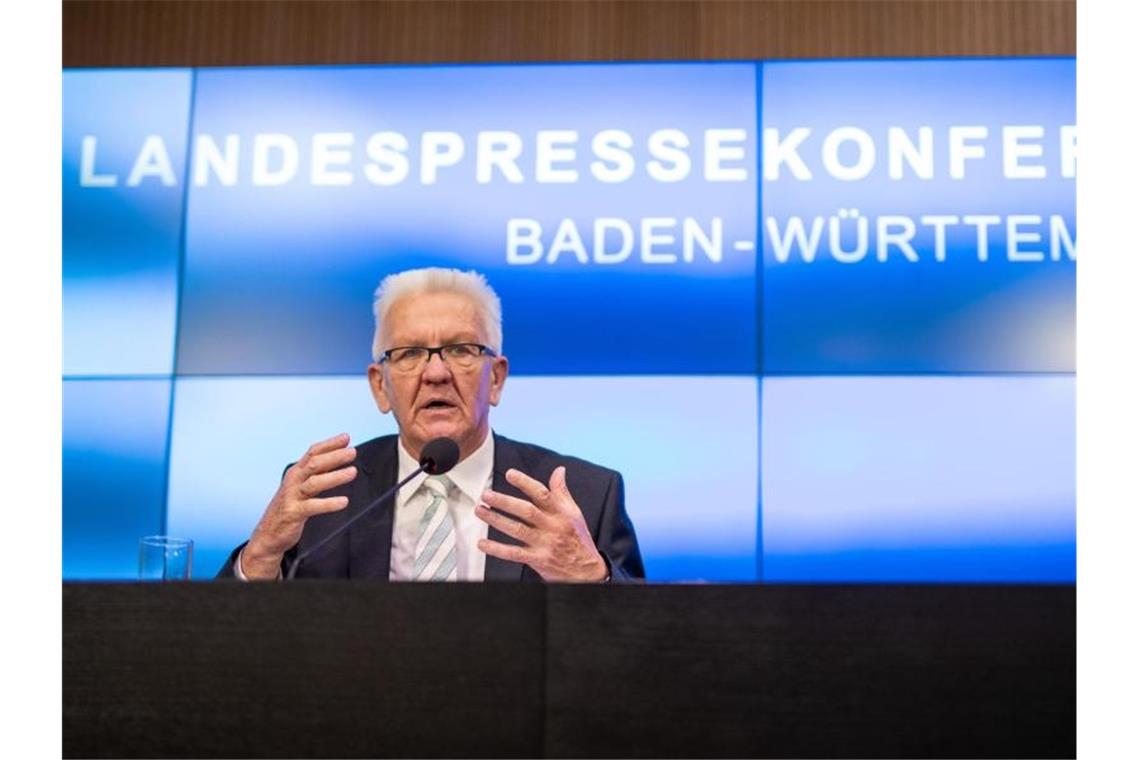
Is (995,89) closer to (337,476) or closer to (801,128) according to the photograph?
(801,128)

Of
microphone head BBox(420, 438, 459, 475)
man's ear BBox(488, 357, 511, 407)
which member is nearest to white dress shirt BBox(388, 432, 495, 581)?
man's ear BBox(488, 357, 511, 407)

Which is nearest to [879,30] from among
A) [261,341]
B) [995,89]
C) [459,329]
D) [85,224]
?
[995,89]

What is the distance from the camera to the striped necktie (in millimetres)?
2957

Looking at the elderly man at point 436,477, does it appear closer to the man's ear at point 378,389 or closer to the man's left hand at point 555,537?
the man's ear at point 378,389

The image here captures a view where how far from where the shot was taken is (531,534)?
8.18 ft

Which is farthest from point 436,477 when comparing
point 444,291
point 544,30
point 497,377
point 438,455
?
point 544,30

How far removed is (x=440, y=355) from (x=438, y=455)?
0.91 metres

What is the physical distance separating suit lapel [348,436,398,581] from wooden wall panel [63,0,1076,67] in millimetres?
1285

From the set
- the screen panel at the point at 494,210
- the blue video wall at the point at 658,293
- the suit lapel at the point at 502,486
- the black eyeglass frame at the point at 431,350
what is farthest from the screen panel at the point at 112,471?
the suit lapel at the point at 502,486

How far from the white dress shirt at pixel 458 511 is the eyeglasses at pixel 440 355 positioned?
18 cm

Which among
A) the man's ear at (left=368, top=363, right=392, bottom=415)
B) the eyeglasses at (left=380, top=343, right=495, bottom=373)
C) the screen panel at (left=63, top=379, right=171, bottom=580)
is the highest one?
the eyeglasses at (left=380, top=343, right=495, bottom=373)

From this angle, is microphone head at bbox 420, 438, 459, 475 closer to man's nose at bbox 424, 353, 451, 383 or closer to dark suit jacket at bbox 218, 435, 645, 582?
dark suit jacket at bbox 218, 435, 645, 582

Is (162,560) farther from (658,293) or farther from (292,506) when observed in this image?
(658,293)

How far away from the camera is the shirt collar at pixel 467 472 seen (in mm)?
3111
